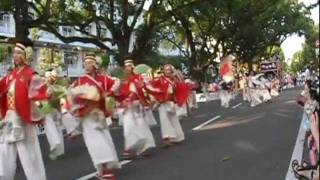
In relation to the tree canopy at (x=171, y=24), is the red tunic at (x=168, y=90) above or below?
below

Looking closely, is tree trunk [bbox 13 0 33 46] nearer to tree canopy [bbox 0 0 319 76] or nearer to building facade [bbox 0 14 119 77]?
tree canopy [bbox 0 0 319 76]

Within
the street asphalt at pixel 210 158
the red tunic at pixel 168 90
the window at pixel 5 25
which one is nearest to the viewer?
the street asphalt at pixel 210 158

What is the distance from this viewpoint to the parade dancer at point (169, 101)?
1403 centimetres

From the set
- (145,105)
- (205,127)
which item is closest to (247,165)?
(145,105)

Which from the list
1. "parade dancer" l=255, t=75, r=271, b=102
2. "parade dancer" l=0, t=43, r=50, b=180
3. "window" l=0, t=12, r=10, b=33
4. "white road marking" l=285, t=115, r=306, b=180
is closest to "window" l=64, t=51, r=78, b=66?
"window" l=0, t=12, r=10, b=33

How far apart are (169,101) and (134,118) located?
2306 mm

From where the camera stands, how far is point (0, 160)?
8.75 meters

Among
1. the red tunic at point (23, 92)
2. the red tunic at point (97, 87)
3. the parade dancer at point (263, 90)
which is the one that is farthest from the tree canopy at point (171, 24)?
the parade dancer at point (263, 90)

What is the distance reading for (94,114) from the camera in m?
9.48

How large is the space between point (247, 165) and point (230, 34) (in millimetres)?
38071

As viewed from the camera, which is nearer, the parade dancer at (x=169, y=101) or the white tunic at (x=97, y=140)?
the white tunic at (x=97, y=140)

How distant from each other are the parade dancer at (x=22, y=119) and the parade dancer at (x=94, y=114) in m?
0.71

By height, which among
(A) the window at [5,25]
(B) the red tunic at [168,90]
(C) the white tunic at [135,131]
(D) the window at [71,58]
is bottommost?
(C) the white tunic at [135,131]

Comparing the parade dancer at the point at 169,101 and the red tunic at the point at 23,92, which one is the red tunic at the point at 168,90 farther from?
the red tunic at the point at 23,92
